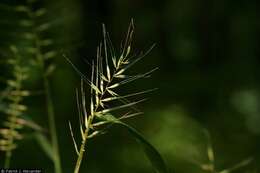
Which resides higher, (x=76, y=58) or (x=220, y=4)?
(x=220, y=4)

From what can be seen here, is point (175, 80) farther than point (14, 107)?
Yes

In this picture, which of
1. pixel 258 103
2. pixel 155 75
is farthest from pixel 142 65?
pixel 258 103

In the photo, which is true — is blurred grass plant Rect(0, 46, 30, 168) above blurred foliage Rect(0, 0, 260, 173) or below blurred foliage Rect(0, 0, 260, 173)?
above

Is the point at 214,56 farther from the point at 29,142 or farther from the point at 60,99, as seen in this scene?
the point at 29,142

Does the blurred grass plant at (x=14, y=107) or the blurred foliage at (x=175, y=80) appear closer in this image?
the blurred grass plant at (x=14, y=107)

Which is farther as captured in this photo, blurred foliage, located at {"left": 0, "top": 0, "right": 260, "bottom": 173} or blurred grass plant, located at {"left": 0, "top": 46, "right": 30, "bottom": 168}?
blurred foliage, located at {"left": 0, "top": 0, "right": 260, "bottom": 173}

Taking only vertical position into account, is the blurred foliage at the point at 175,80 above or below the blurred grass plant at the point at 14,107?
below

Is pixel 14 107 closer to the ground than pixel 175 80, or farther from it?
farther from it

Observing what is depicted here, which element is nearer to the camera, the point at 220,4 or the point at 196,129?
the point at 196,129
